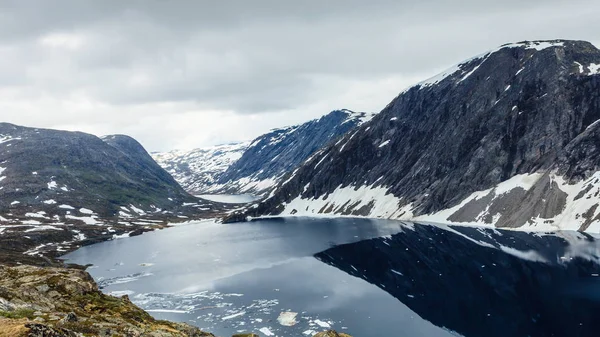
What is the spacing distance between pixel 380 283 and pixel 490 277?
2078 centimetres

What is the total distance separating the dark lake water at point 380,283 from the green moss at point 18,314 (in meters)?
40.6

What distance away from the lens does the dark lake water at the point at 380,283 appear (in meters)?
62.4

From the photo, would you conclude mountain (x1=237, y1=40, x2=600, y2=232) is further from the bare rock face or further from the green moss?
the green moss

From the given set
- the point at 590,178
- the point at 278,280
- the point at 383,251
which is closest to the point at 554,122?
the point at 590,178

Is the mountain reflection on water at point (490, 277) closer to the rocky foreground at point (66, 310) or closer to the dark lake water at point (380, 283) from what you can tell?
the dark lake water at point (380, 283)

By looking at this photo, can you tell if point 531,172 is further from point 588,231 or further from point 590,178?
point 588,231

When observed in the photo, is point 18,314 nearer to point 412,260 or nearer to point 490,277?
point 490,277

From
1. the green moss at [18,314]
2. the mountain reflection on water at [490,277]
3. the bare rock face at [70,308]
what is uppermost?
the green moss at [18,314]

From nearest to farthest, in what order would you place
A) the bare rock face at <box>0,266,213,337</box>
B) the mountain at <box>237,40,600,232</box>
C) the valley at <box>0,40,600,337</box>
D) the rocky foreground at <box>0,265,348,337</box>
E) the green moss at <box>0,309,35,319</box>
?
the green moss at <box>0,309,35,319</box>
the rocky foreground at <box>0,265,348,337</box>
the bare rock face at <box>0,266,213,337</box>
the valley at <box>0,40,600,337</box>
the mountain at <box>237,40,600,232</box>

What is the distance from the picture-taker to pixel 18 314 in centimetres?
2419

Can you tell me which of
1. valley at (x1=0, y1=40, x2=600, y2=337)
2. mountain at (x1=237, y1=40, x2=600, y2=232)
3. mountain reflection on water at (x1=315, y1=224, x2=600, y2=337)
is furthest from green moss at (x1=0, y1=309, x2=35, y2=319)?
mountain at (x1=237, y1=40, x2=600, y2=232)

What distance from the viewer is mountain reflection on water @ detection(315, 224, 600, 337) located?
59719 mm

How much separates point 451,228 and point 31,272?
435ft

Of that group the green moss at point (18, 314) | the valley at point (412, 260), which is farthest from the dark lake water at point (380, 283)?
the green moss at point (18, 314)
